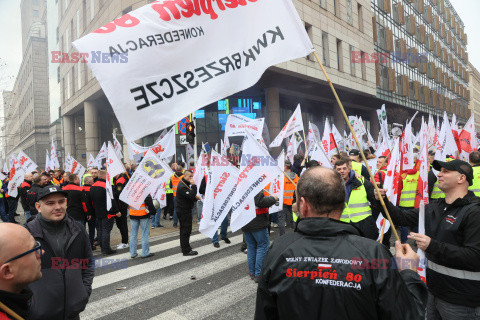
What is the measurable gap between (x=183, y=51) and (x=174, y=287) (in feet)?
13.3

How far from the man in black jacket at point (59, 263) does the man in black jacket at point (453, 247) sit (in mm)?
2842

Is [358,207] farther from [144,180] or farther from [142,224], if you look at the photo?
[142,224]

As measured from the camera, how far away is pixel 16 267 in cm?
162

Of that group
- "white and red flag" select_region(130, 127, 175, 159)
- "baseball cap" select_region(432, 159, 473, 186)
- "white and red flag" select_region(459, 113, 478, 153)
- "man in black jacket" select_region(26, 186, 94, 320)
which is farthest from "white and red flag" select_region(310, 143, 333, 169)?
"white and red flag" select_region(130, 127, 175, 159)

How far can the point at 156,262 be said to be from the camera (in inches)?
279

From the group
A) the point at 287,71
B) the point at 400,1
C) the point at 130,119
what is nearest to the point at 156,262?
the point at 130,119

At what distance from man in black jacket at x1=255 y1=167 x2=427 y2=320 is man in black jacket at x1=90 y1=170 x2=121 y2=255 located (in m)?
7.05

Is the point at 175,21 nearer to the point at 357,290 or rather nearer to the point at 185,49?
the point at 185,49

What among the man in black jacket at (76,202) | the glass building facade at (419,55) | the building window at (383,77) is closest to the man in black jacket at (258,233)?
the man in black jacket at (76,202)

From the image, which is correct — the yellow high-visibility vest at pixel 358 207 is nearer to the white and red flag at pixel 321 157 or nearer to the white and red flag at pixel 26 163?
the white and red flag at pixel 321 157

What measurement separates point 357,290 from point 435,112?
5195cm

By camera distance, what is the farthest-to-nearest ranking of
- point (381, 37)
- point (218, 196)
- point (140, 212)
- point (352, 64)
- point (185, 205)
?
point (381, 37) → point (352, 64) → point (185, 205) → point (140, 212) → point (218, 196)

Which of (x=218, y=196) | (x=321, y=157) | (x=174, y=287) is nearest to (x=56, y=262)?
(x=174, y=287)

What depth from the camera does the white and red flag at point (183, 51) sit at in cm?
273
